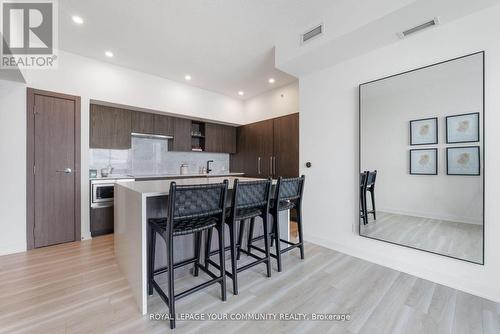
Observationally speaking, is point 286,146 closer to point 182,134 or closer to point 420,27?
point 182,134

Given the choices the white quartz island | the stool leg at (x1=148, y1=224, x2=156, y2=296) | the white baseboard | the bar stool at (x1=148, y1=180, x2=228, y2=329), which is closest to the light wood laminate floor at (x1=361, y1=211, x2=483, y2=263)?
the white baseboard

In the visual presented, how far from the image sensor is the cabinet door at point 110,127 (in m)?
3.48

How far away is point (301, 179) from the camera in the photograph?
249 centimetres

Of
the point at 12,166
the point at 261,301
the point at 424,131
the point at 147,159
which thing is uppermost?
the point at 424,131

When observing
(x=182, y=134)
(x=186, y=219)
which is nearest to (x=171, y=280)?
(x=186, y=219)

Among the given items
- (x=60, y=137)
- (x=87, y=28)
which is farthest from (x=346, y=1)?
(x=60, y=137)

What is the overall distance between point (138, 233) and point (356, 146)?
2536 mm

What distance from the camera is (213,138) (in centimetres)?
503

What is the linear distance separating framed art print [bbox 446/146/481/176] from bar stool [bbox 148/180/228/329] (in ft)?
7.06

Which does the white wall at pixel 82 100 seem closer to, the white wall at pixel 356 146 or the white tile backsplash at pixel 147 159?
the white tile backsplash at pixel 147 159

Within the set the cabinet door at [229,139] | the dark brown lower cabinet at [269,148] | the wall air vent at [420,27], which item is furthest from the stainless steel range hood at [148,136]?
the wall air vent at [420,27]

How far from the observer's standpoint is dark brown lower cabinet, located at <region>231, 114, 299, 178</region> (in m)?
4.04

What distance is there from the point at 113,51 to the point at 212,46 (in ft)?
4.79

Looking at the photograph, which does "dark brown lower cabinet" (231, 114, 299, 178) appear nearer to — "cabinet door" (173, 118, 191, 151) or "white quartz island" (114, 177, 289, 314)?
"cabinet door" (173, 118, 191, 151)
